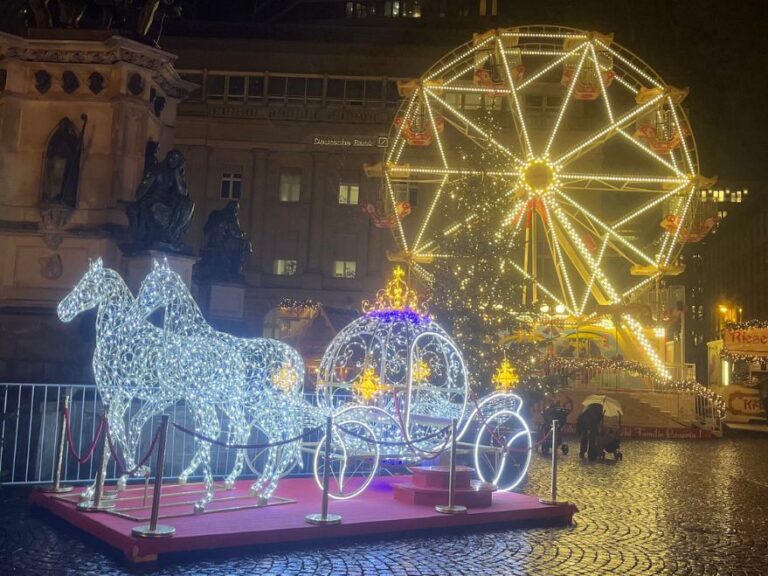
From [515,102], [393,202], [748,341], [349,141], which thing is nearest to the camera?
[393,202]

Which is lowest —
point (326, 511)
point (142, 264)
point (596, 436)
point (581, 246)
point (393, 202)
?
point (326, 511)

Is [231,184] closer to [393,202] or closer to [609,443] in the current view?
[393,202]

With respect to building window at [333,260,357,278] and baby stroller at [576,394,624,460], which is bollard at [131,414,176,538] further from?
building window at [333,260,357,278]

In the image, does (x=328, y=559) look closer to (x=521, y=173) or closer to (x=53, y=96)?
(x=53, y=96)

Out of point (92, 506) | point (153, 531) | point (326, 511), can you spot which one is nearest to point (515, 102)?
point (326, 511)

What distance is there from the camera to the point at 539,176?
27.8m

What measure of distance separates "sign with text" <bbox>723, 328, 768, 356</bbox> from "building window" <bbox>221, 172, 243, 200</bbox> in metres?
30.3

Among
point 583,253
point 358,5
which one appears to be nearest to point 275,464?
point 583,253

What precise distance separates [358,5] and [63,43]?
158 feet

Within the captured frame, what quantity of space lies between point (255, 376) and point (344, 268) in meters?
42.1

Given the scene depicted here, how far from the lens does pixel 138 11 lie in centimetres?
1778

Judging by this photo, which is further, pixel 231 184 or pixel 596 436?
pixel 231 184

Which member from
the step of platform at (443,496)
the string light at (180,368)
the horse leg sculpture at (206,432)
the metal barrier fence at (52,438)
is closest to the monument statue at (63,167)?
the metal barrier fence at (52,438)

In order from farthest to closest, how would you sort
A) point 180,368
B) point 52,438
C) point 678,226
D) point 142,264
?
point 678,226
point 142,264
point 52,438
point 180,368
